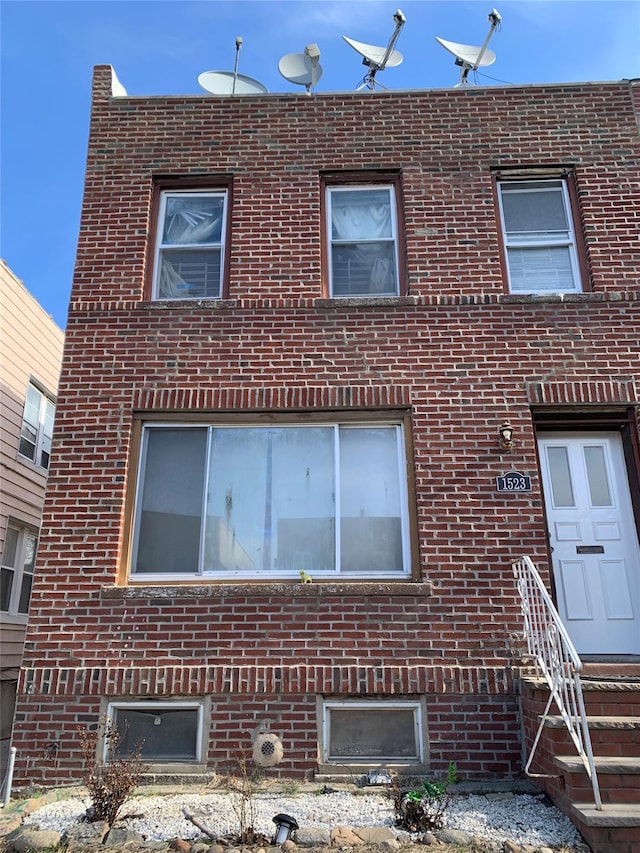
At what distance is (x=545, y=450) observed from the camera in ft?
23.2

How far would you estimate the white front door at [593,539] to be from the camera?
6.50m

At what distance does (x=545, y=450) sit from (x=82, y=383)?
4.54m

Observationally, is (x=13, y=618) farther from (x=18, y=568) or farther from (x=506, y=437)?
(x=506, y=437)

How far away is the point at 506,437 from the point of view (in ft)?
21.9

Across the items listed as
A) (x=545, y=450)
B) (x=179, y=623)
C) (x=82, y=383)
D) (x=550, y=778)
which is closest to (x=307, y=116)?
(x=82, y=383)

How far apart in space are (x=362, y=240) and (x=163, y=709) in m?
5.01

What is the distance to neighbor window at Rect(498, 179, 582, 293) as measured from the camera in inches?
301

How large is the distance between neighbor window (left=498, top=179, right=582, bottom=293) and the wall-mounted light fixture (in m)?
1.70

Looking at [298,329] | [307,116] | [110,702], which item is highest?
[307,116]

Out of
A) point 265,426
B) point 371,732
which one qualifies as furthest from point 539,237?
point 371,732

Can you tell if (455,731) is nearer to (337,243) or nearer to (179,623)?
(179,623)

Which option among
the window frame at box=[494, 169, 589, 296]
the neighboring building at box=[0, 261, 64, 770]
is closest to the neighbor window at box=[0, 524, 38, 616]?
the neighboring building at box=[0, 261, 64, 770]

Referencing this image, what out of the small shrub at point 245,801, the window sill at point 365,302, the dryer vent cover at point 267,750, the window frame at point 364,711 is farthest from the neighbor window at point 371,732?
the window sill at point 365,302

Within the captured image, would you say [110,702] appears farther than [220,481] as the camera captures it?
No
